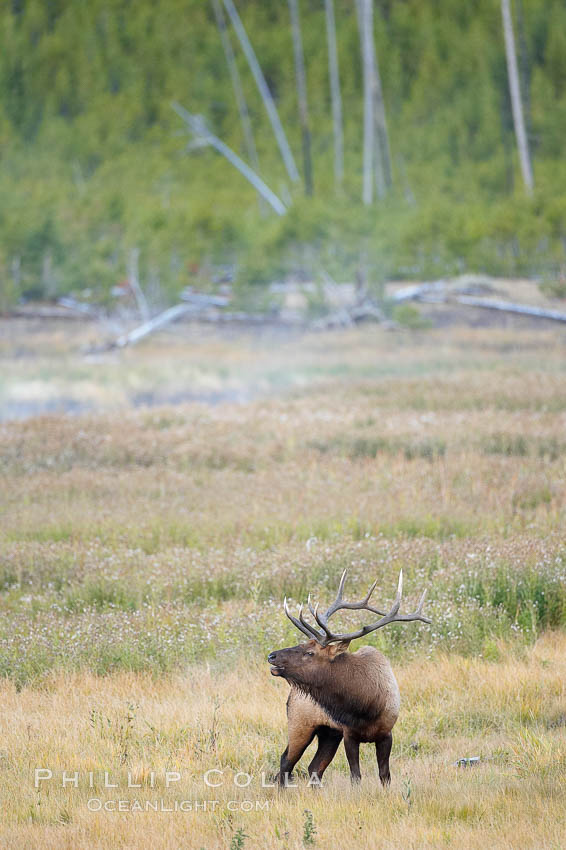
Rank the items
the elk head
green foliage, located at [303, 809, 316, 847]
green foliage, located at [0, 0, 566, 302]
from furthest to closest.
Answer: green foliage, located at [0, 0, 566, 302] < the elk head < green foliage, located at [303, 809, 316, 847]

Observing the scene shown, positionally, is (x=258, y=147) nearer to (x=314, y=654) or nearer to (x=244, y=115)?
(x=244, y=115)

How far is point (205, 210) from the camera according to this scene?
28719 mm

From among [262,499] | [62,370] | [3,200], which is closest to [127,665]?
[262,499]

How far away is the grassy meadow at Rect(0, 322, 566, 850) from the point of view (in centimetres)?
426

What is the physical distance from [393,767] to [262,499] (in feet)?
21.7

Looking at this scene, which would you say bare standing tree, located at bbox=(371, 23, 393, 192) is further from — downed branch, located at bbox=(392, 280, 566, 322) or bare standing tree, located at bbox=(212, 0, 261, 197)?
downed branch, located at bbox=(392, 280, 566, 322)

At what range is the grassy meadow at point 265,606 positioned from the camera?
4.26 meters

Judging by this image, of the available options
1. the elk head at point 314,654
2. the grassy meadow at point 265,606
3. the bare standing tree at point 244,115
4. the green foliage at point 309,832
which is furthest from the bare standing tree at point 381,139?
the green foliage at point 309,832

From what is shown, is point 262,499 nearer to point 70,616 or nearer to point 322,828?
point 70,616

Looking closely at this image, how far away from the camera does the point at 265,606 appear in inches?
298

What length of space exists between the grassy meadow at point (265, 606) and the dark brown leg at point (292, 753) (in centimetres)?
13

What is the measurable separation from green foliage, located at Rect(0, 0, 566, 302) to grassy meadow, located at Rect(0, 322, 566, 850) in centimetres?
961

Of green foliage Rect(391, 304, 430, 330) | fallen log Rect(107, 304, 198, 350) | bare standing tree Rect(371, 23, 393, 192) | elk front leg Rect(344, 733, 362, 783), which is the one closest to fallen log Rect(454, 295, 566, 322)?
green foliage Rect(391, 304, 430, 330)

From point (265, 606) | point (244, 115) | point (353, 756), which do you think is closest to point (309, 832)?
point (353, 756)
